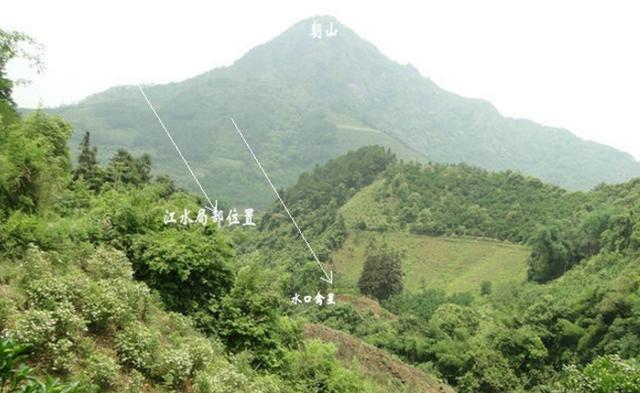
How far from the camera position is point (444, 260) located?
5244 cm

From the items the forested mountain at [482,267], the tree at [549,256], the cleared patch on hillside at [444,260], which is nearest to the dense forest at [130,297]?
the forested mountain at [482,267]

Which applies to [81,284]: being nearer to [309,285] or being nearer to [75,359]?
[75,359]

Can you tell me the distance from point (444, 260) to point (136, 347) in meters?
46.7

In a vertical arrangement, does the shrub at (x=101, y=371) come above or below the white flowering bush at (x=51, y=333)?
below

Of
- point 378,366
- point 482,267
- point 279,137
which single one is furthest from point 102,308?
point 279,137

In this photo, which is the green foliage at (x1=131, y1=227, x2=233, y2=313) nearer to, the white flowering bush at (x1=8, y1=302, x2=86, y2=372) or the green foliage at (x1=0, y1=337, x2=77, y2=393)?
the white flowering bush at (x1=8, y1=302, x2=86, y2=372)

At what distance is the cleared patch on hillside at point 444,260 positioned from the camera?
4753 centimetres

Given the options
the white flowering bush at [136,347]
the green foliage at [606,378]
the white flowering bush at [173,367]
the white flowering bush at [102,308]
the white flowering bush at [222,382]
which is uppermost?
the white flowering bush at [102,308]

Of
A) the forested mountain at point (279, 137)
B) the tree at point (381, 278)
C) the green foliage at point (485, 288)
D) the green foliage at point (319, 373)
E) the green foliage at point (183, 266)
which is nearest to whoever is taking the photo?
the green foliage at point (183, 266)

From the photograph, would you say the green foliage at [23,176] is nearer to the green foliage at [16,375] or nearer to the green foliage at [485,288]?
the green foliage at [16,375]

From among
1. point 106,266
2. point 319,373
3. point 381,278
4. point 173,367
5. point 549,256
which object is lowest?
point 381,278

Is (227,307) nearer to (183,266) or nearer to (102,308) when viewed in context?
(183,266)

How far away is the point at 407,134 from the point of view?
18800 centimetres

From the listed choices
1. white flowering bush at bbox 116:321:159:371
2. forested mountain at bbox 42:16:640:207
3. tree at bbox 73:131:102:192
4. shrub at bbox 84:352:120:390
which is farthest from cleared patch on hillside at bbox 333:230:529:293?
forested mountain at bbox 42:16:640:207
